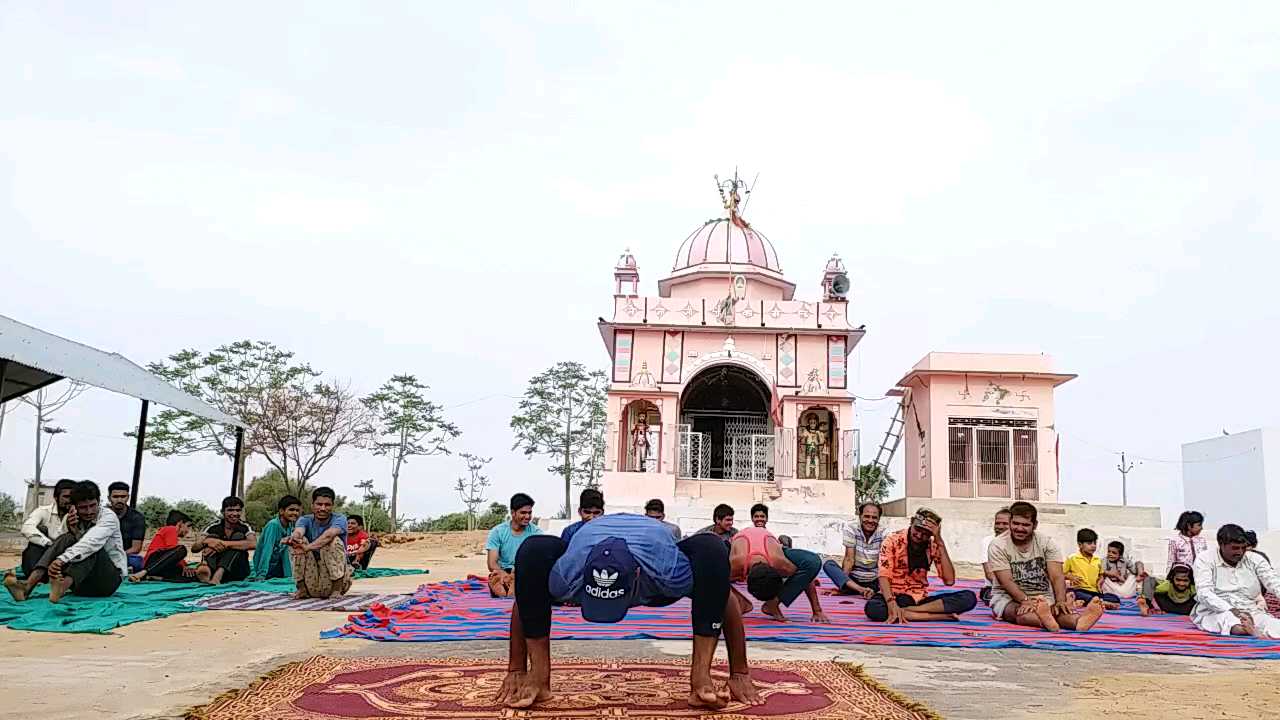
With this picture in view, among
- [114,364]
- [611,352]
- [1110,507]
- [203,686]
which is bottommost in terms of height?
[203,686]

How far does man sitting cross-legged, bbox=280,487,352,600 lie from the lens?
8344 mm

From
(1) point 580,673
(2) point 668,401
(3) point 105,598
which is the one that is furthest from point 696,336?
(1) point 580,673

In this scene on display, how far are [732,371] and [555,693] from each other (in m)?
19.4

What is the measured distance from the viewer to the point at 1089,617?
6.75m

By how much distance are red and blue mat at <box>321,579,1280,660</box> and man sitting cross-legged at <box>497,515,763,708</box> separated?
218cm

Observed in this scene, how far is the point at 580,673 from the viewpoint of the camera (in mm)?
4516

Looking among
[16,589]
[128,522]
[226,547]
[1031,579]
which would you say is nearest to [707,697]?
[1031,579]

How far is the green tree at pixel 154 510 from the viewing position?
77.0 feet

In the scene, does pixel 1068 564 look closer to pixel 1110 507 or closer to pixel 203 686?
pixel 203 686

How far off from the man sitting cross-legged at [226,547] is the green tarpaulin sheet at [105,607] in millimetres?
459

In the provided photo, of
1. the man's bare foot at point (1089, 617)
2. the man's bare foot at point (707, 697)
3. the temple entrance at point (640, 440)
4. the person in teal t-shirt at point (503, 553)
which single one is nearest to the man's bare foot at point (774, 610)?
the man's bare foot at point (1089, 617)

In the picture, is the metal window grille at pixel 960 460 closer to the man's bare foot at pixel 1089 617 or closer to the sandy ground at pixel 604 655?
the man's bare foot at pixel 1089 617

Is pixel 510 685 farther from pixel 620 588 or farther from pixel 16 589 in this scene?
pixel 16 589

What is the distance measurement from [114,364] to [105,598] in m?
5.84
